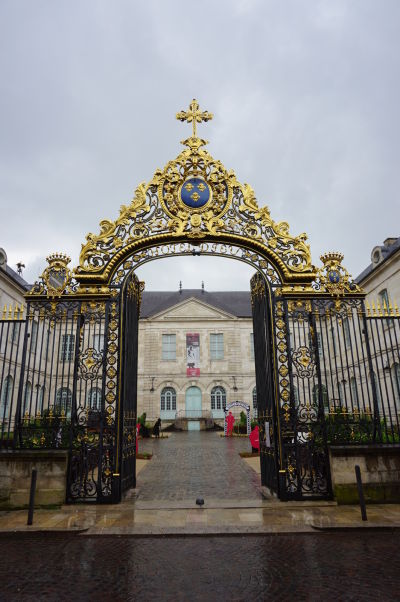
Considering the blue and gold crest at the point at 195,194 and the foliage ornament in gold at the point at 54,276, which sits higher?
the blue and gold crest at the point at 195,194

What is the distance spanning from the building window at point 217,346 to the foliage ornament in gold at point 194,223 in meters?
27.2

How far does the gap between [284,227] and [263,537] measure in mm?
5861

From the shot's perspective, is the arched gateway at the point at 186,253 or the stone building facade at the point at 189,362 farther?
the stone building facade at the point at 189,362

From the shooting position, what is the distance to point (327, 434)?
819cm

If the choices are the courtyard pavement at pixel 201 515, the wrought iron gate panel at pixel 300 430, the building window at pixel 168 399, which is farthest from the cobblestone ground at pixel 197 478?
the building window at pixel 168 399

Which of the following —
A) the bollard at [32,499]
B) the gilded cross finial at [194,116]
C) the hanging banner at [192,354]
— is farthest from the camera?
the hanging banner at [192,354]

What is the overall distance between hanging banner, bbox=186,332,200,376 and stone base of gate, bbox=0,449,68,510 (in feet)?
90.2

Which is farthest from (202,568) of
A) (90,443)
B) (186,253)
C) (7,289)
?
(7,289)

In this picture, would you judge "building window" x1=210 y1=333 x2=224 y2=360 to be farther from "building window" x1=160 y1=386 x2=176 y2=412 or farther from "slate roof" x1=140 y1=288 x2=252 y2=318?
"building window" x1=160 y1=386 x2=176 y2=412

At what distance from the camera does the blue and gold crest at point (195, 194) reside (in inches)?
342

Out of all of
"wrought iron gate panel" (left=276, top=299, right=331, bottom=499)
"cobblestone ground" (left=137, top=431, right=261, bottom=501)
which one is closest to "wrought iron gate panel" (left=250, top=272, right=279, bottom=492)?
"wrought iron gate panel" (left=276, top=299, right=331, bottom=499)

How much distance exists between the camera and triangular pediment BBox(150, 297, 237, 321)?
117 feet

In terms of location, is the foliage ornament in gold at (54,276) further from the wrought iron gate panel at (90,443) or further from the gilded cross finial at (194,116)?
the gilded cross finial at (194,116)

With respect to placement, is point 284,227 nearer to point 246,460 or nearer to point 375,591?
point 375,591
